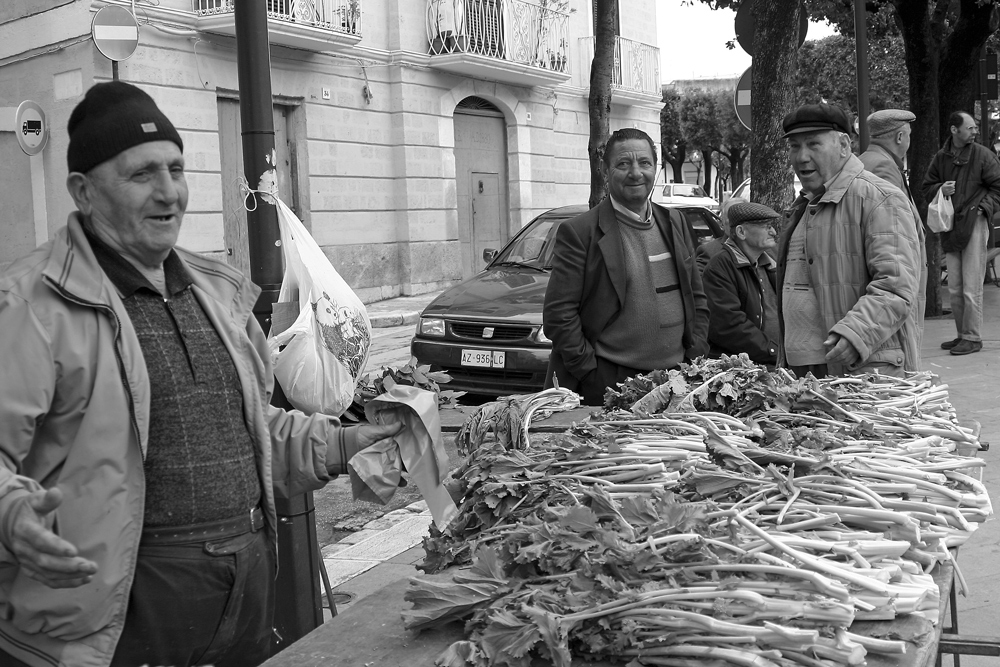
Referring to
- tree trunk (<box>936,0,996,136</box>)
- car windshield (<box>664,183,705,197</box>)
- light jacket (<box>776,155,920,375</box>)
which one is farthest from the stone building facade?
car windshield (<box>664,183,705,197</box>)

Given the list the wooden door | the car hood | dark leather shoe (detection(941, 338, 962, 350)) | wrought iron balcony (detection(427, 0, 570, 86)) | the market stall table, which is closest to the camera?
the market stall table

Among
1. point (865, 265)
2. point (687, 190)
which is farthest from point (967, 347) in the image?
point (687, 190)

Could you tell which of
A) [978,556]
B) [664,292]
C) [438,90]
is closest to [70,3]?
[438,90]

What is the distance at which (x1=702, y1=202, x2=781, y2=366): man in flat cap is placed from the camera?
638cm

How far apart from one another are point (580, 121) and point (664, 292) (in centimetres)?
2236

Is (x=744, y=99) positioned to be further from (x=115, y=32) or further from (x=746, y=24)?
(x=115, y=32)

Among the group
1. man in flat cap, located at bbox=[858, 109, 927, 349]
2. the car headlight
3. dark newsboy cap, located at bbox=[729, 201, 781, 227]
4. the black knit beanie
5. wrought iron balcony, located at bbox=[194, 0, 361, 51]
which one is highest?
wrought iron balcony, located at bbox=[194, 0, 361, 51]

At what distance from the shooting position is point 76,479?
84.7 inches

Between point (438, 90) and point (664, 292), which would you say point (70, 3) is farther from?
point (664, 292)

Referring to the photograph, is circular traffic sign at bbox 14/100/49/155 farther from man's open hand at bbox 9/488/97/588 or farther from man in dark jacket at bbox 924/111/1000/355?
man's open hand at bbox 9/488/97/588

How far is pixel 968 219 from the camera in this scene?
1044cm

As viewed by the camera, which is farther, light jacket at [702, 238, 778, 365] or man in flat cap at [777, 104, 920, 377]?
light jacket at [702, 238, 778, 365]

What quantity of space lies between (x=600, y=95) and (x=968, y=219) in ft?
14.8

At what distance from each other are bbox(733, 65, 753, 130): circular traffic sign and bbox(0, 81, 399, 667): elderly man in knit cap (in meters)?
8.23
